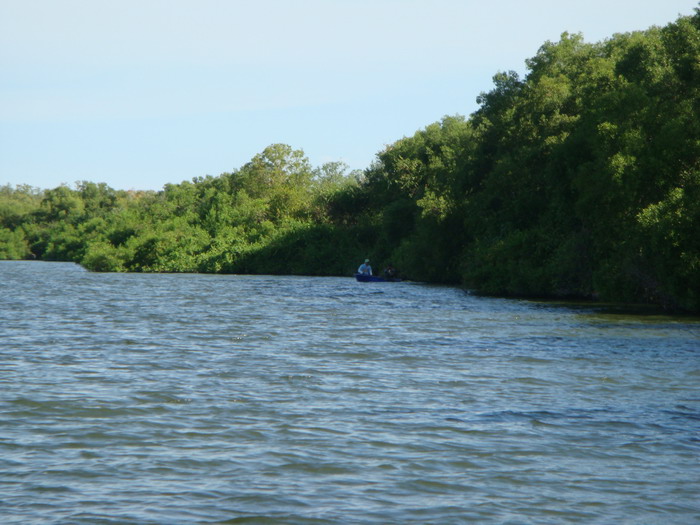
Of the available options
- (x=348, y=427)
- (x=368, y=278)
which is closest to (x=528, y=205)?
(x=368, y=278)

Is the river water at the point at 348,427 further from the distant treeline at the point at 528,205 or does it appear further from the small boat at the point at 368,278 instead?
the small boat at the point at 368,278

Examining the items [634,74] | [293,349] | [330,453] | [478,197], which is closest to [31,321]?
[293,349]

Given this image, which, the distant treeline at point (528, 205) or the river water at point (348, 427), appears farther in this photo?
the distant treeline at point (528, 205)

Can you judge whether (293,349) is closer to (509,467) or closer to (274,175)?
(509,467)

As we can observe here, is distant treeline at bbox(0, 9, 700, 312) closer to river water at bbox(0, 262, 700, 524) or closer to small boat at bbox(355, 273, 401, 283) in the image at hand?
small boat at bbox(355, 273, 401, 283)

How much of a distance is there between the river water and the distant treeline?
12048 millimetres

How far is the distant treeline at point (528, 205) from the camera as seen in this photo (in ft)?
123

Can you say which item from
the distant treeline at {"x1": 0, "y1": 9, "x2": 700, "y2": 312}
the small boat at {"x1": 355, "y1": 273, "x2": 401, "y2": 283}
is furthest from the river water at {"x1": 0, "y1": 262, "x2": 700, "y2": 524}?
the small boat at {"x1": 355, "y1": 273, "x2": 401, "y2": 283}

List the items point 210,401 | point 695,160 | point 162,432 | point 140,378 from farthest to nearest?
1. point 695,160
2. point 140,378
3. point 210,401
4. point 162,432

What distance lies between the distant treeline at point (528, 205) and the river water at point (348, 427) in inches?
474

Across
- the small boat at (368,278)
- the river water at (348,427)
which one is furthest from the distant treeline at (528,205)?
the river water at (348,427)

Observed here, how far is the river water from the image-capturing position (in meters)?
9.21

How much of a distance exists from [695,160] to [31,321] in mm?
25423

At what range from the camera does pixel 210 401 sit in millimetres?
14727
